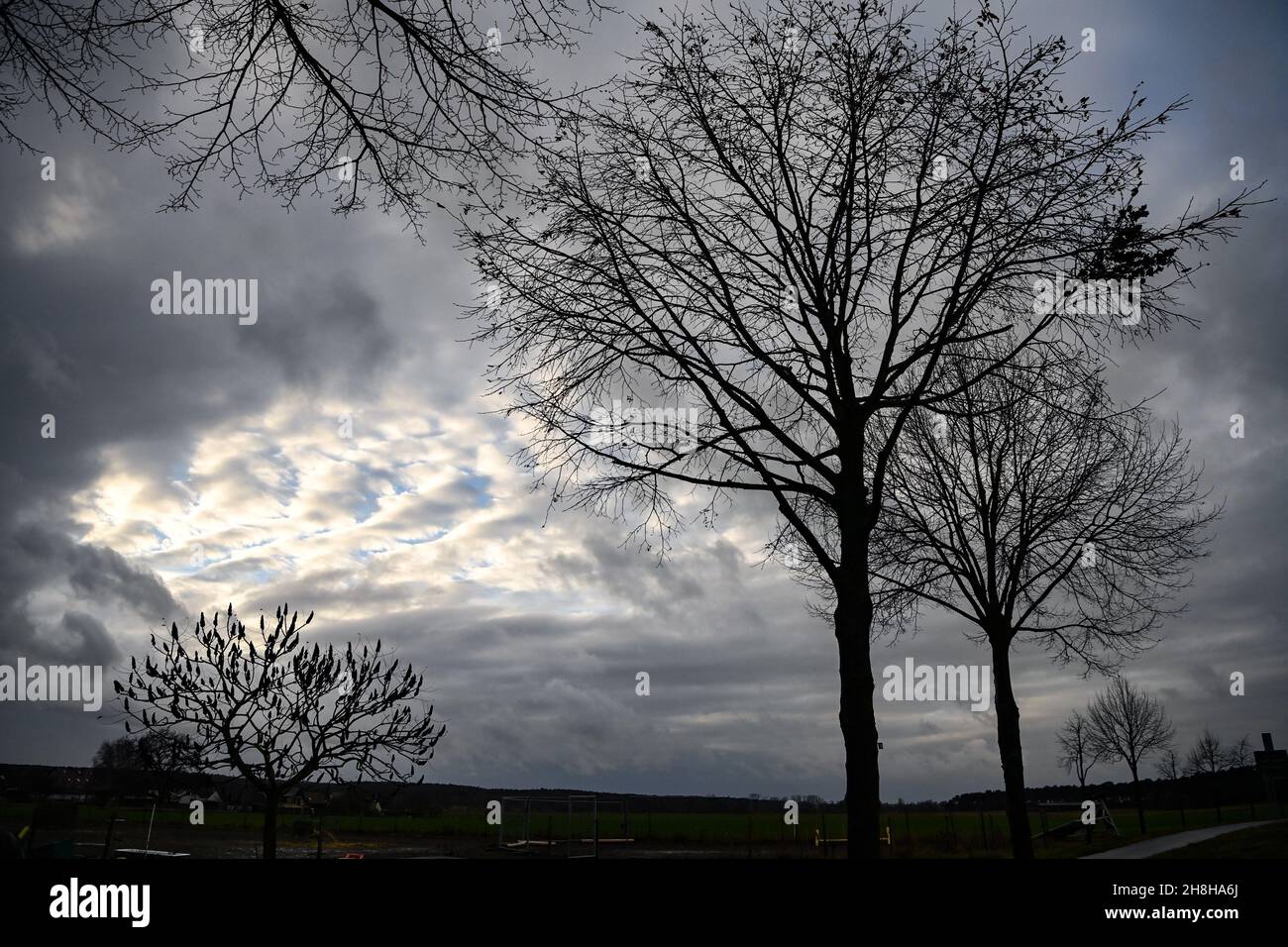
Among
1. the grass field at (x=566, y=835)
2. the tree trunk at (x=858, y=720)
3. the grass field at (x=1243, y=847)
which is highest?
the tree trunk at (x=858, y=720)

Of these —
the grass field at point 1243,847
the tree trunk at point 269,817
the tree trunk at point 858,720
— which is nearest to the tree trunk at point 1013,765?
the grass field at point 1243,847

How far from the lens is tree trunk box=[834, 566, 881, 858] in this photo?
24.9 feet

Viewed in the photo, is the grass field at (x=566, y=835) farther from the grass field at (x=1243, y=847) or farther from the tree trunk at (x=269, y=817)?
the tree trunk at (x=269, y=817)

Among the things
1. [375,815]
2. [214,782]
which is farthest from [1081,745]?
Result: [375,815]

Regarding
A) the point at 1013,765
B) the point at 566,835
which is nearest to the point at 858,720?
the point at 1013,765

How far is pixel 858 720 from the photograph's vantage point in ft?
25.9

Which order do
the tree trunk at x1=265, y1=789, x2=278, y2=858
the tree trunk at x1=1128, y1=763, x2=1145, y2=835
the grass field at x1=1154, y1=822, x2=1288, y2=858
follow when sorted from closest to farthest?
the tree trunk at x1=265, y1=789, x2=278, y2=858 < the grass field at x1=1154, y1=822, x2=1288, y2=858 < the tree trunk at x1=1128, y1=763, x2=1145, y2=835

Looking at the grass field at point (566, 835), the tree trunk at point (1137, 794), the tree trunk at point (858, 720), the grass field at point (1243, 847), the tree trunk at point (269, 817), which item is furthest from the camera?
the tree trunk at point (1137, 794)

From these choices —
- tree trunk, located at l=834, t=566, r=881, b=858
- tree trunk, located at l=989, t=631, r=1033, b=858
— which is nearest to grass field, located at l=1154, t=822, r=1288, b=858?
tree trunk, located at l=989, t=631, r=1033, b=858

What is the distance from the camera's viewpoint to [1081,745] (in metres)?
55.6

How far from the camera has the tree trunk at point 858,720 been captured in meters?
7.58

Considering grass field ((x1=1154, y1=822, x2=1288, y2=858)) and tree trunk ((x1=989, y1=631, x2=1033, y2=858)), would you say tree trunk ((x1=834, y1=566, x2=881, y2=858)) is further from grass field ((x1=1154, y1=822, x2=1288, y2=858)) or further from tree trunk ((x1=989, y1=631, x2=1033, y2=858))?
grass field ((x1=1154, y1=822, x2=1288, y2=858))
